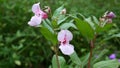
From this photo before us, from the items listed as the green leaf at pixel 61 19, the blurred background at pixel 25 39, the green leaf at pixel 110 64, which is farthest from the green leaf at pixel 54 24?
the blurred background at pixel 25 39

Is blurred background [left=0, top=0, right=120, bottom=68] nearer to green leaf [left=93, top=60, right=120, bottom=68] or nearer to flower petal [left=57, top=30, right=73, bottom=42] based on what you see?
green leaf [left=93, top=60, right=120, bottom=68]

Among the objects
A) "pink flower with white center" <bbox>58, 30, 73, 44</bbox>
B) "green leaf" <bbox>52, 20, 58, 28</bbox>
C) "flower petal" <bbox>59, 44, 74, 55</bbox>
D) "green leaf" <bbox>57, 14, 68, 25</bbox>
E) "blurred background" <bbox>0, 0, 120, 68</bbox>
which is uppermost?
"blurred background" <bbox>0, 0, 120, 68</bbox>

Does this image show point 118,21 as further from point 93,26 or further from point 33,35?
point 93,26

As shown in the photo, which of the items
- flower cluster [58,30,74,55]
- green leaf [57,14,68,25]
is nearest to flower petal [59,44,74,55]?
flower cluster [58,30,74,55]

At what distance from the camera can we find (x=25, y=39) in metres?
2.96

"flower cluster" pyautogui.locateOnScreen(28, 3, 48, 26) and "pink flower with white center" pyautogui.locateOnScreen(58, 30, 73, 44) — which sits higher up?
"flower cluster" pyautogui.locateOnScreen(28, 3, 48, 26)

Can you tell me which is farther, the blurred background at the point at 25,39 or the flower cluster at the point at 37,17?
the blurred background at the point at 25,39

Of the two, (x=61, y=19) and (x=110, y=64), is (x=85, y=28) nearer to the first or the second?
(x=61, y=19)

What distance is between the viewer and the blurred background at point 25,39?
9.38 ft

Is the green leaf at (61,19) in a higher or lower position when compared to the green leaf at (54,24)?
higher

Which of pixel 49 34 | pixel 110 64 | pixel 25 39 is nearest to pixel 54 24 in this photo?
pixel 49 34

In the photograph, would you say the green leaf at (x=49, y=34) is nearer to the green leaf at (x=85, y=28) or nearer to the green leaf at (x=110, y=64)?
the green leaf at (x=85, y=28)

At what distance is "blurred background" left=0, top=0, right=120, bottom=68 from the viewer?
286 centimetres

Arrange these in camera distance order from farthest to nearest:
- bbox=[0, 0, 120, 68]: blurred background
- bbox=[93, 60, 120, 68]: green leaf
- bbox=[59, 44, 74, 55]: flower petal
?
bbox=[0, 0, 120, 68]: blurred background, bbox=[93, 60, 120, 68]: green leaf, bbox=[59, 44, 74, 55]: flower petal
